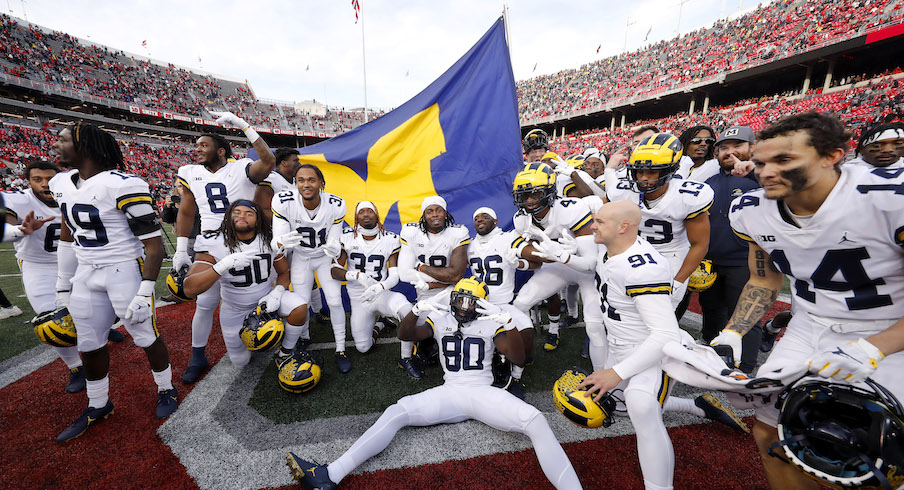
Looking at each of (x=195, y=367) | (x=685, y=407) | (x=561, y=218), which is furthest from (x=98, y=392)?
(x=685, y=407)

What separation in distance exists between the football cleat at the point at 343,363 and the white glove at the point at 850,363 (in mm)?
3817

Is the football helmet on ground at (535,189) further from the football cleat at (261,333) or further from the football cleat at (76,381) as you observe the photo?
the football cleat at (76,381)

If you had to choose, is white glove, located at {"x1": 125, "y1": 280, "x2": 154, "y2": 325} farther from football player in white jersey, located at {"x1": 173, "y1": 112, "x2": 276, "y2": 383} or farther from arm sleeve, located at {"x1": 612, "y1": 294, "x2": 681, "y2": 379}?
arm sleeve, located at {"x1": 612, "y1": 294, "x2": 681, "y2": 379}

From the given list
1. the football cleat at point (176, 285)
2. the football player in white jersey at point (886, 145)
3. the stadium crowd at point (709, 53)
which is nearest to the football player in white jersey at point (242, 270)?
the football cleat at point (176, 285)

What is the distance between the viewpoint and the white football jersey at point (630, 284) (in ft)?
7.28

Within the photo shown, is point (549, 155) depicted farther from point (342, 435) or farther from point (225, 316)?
point (225, 316)

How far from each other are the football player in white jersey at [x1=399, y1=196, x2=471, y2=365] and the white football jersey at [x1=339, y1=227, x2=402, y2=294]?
23cm

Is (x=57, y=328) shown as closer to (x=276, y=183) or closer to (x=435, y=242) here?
(x=276, y=183)

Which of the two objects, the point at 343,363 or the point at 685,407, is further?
the point at 343,363

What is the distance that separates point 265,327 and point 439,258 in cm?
202

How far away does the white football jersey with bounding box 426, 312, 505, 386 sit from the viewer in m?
3.01

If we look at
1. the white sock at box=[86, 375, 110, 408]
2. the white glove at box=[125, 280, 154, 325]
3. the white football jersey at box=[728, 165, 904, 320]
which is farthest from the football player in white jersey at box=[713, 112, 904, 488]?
the white sock at box=[86, 375, 110, 408]

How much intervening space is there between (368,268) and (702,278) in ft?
12.4

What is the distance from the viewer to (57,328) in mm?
3121
